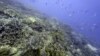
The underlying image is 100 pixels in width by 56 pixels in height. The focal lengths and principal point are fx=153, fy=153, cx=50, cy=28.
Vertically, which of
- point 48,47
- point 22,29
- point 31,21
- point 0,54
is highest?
point 31,21

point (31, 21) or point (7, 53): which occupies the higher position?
point (31, 21)

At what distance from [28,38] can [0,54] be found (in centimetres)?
94

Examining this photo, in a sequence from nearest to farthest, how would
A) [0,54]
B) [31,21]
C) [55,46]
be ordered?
[0,54] < [55,46] < [31,21]

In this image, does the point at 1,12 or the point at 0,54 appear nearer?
the point at 0,54

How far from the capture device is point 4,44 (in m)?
3.52

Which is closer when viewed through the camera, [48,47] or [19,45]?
[19,45]

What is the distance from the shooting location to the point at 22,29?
4.29 meters

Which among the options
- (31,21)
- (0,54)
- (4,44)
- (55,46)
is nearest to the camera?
(0,54)

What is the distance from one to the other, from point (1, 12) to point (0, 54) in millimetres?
2732

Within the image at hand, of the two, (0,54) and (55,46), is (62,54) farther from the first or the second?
(0,54)

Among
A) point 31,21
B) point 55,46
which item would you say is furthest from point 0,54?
point 31,21

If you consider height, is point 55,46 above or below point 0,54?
above

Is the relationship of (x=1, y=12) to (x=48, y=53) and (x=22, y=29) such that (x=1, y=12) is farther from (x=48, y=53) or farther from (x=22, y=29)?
(x=48, y=53)

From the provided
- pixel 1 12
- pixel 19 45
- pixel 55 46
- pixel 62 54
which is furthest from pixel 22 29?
pixel 1 12
